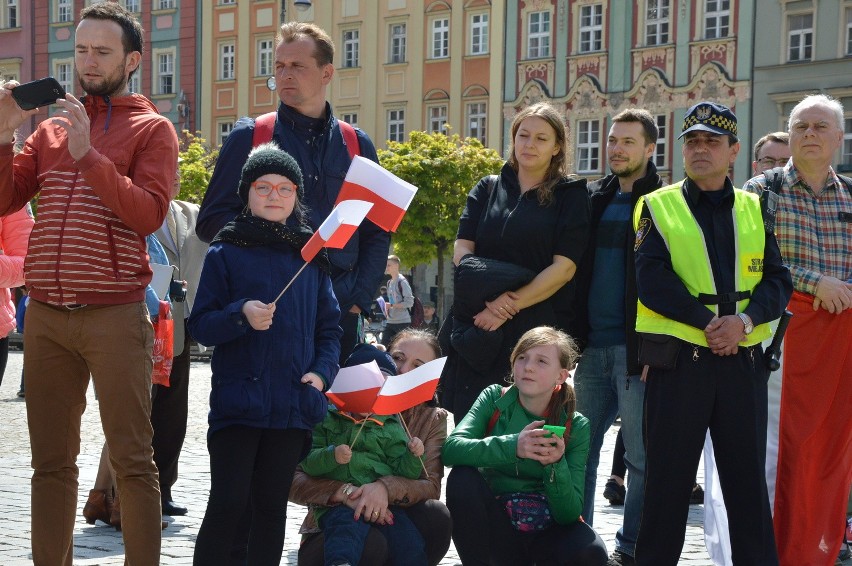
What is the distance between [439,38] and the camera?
4597cm

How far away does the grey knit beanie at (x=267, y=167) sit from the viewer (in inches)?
201

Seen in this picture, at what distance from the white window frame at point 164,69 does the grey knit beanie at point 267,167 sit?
47420 mm

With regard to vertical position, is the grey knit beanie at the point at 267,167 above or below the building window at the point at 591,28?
below

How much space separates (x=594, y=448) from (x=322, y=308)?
189 cm

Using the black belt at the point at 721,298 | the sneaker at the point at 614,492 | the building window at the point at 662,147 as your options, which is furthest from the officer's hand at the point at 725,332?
the building window at the point at 662,147

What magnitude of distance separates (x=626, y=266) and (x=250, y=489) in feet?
7.27

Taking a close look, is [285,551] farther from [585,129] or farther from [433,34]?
[433,34]

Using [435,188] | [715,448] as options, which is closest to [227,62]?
[435,188]

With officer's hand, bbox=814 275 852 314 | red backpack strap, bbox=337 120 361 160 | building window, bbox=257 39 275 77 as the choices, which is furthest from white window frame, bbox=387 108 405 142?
officer's hand, bbox=814 275 852 314

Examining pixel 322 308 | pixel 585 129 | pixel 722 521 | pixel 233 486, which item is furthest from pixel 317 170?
pixel 585 129

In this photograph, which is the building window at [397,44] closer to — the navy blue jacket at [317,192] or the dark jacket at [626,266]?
the dark jacket at [626,266]

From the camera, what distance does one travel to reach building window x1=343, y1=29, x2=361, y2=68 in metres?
47.7

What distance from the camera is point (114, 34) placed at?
497cm

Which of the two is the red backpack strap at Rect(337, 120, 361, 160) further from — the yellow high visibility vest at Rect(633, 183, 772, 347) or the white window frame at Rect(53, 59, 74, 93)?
the white window frame at Rect(53, 59, 74, 93)
